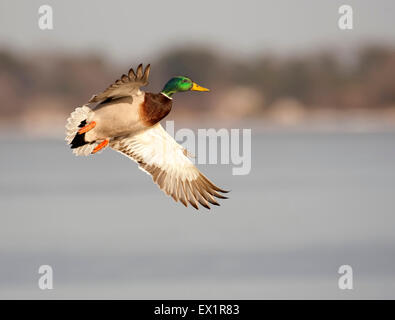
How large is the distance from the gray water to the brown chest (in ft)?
8.51

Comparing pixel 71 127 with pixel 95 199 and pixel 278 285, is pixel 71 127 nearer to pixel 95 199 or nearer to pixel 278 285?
pixel 278 285

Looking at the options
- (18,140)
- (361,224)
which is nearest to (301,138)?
(18,140)

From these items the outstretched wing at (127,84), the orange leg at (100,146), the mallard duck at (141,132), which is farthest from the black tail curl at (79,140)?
the outstretched wing at (127,84)

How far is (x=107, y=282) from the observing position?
33.6 ft

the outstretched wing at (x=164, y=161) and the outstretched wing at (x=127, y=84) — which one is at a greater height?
the outstretched wing at (x=127, y=84)

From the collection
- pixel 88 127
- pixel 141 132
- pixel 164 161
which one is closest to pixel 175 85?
pixel 141 132

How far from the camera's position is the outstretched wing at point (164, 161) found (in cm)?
834

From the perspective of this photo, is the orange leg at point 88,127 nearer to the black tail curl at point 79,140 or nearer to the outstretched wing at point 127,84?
the black tail curl at point 79,140

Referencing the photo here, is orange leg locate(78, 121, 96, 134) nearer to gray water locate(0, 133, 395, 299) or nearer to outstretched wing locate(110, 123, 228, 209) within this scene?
outstretched wing locate(110, 123, 228, 209)

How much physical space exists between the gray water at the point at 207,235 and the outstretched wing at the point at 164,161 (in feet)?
5.85

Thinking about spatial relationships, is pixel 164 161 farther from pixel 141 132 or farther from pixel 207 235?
pixel 207 235

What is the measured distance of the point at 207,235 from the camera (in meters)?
12.6

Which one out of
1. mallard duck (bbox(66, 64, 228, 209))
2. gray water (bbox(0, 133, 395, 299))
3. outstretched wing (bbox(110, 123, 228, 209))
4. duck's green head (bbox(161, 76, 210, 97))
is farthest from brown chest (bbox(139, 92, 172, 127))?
gray water (bbox(0, 133, 395, 299))
